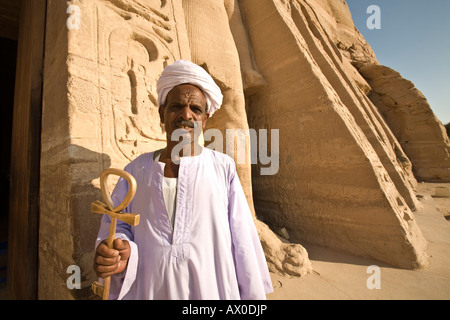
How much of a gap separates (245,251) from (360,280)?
2159mm

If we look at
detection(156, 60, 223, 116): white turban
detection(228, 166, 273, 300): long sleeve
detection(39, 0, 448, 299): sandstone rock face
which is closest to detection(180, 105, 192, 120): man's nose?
detection(156, 60, 223, 116): white turban

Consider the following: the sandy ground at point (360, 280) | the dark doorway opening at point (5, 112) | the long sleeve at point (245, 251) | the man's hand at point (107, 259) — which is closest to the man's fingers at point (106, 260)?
the man's hand at point (107, 259)

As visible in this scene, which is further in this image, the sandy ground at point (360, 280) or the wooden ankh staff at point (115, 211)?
the sandy ground at point (360, 280)

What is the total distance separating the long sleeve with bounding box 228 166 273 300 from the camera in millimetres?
1009

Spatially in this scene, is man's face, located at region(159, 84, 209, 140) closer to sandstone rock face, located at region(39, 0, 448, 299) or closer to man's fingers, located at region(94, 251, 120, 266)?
man's fingers, located at region(94, 251, 120, 266)

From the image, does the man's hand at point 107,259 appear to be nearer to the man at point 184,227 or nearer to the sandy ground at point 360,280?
the man at point 184,227

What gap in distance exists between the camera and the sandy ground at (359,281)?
2055 millimetres

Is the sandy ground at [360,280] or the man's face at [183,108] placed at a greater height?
the man's face at [183,108]

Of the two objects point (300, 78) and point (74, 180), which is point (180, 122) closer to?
point (74, 180)

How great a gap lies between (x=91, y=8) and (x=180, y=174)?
184 cm

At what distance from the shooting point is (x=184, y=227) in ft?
3.22

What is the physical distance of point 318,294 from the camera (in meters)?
2.09

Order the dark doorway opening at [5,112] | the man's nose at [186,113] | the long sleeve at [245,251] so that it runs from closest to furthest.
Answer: the long sleeve at [245,251] → the man's nose at [186,113] → the dark doorway opening at [5,112]
